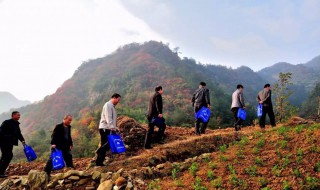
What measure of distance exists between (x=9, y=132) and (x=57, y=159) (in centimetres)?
199

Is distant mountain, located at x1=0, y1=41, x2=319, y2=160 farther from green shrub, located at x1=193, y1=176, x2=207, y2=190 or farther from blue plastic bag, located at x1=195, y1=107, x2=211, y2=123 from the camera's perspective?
green shrub, located at x1=193, y1=176, x2=207, y2=190

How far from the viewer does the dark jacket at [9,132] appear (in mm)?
8852

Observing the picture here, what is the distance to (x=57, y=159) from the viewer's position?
8148mm

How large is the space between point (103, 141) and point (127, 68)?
54811 mm

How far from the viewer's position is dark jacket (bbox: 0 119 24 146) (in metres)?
8.85

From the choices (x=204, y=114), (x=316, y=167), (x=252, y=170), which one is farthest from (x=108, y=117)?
(x=316, y=167)

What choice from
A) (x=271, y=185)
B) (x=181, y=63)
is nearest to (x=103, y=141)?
(x=271, y=185)

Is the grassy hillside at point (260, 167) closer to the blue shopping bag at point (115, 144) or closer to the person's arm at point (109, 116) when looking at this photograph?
the blue shopping bag at point (115, 144)

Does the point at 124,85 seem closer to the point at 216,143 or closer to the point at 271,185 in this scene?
the point at 216,143

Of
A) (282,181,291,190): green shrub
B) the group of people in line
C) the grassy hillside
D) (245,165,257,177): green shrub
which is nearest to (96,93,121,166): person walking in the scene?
the group of people in line

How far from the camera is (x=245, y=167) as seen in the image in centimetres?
733

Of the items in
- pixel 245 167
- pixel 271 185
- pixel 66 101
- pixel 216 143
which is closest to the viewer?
pixel 271 185

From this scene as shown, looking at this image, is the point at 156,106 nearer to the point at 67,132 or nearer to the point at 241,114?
the point at 67,132

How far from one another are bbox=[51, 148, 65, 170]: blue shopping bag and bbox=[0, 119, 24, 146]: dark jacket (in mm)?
1710
